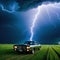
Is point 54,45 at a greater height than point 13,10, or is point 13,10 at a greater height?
point 13,10

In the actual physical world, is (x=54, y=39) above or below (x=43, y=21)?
below

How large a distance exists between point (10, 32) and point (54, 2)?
5.00 meters

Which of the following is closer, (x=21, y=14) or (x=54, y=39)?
(x=54, y=39)

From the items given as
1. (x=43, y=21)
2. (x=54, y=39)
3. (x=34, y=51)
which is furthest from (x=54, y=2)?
(x=34, y=51)

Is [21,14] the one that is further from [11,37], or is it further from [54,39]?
[54,39]

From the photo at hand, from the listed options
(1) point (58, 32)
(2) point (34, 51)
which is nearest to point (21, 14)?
(1) point (58, 32)

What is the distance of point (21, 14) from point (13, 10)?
855 mm

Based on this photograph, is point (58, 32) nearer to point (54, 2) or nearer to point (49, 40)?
point (49, 40)

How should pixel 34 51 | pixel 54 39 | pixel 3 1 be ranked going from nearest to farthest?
pixel 34 51, pixel 54 39, pixel 3 1

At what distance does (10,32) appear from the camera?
80.1ft

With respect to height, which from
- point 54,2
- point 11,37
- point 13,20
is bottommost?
point 11,37

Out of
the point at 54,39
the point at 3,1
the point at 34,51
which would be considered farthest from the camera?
the point at 3,1

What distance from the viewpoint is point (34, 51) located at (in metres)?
19.9

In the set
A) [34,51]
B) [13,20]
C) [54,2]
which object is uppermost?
[54,2]
